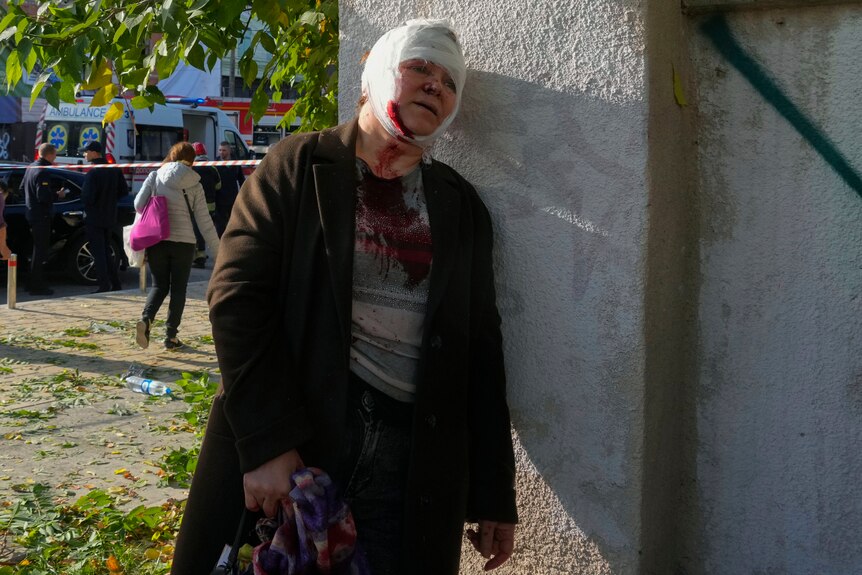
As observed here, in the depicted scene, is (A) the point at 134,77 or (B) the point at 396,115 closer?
(B) the point at 396,115

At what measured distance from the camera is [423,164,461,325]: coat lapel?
2.34 metres

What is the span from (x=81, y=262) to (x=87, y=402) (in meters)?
7.07

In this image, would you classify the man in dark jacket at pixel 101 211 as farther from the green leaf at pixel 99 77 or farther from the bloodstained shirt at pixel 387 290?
the bloodstained shirt at pixel 387 290

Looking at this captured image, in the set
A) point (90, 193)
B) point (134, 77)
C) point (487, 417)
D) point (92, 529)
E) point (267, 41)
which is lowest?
point (92, 529)

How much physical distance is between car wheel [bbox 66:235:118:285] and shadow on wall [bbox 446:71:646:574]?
11335 millimetres

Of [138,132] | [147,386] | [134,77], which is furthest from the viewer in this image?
[138,132]

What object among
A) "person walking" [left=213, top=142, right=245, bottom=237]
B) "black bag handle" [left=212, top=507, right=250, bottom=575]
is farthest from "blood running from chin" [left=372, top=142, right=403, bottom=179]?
"person walking" [left=213, top=142, right=245, bottom=237]

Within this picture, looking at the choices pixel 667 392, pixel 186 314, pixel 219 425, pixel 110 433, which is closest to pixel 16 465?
pixel 110 433

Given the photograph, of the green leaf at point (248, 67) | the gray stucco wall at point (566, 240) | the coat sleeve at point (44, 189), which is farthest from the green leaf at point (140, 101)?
the coat sleeve at point (44, 189)

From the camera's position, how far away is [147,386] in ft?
23.7

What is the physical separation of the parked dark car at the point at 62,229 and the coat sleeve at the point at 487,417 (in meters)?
11.3

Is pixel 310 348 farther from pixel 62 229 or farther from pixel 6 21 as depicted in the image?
pixel 62 229

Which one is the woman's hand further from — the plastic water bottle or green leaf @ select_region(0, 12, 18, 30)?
the plastic water bottle

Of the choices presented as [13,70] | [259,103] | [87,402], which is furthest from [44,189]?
[13,70]
